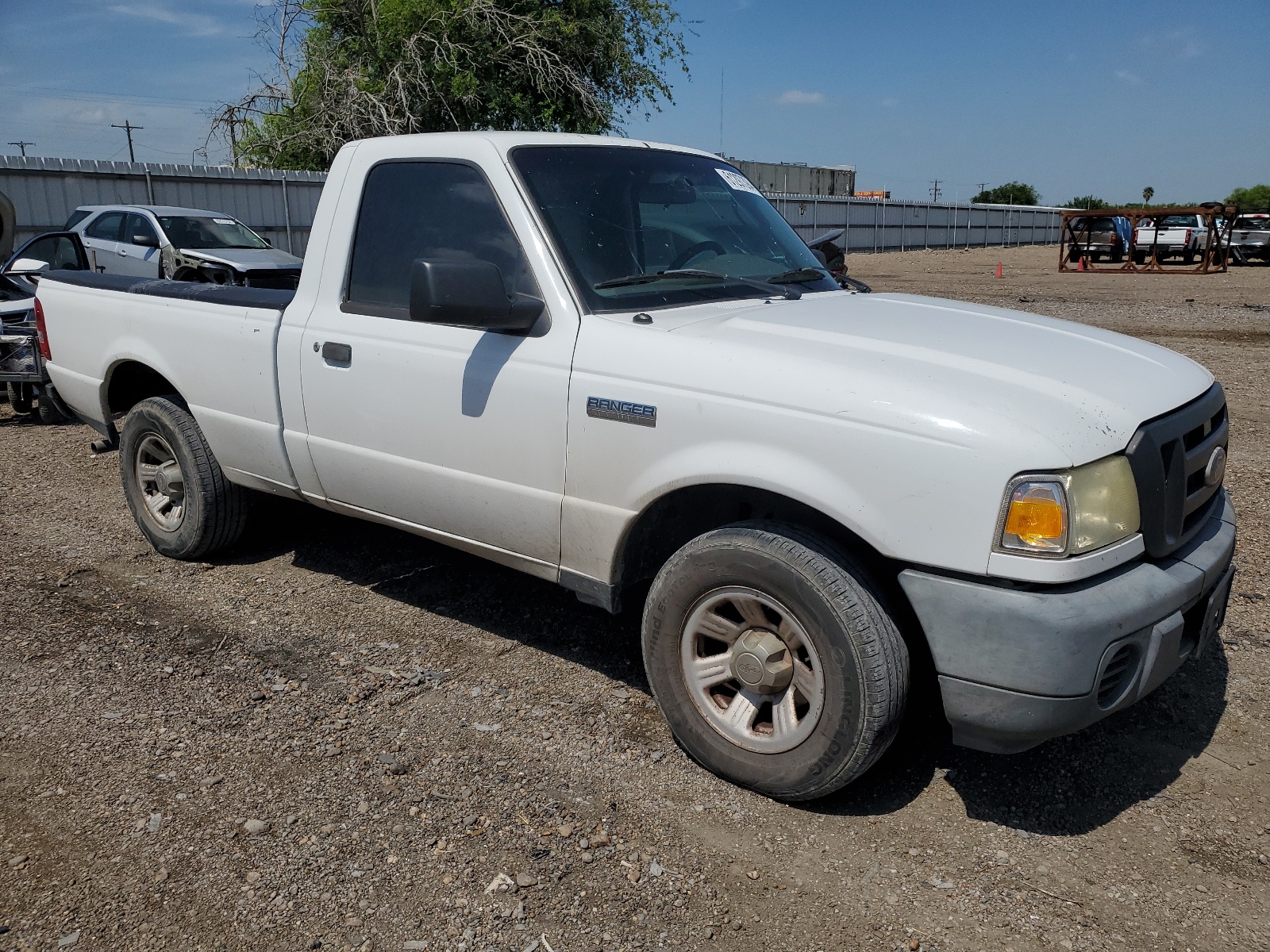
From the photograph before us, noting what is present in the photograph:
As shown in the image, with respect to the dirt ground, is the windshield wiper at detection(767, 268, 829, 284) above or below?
above

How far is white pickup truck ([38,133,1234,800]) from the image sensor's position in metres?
2.60

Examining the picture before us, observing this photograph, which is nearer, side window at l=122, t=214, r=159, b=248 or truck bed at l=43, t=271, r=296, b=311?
truck bed at l=43, t=271, r=296, b=311

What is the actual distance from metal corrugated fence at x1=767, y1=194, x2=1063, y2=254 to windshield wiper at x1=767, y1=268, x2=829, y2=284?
30771mm

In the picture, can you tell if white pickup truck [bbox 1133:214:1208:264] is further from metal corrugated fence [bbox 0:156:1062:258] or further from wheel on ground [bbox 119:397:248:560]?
wheel on ground [bbox 119:397:248:560]

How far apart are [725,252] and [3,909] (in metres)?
3.09

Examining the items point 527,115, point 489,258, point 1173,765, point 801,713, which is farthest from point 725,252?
point 527,115

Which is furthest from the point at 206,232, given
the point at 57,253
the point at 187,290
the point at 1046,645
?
the point at 1046,645

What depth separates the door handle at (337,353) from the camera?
391cm

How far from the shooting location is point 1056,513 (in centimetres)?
251

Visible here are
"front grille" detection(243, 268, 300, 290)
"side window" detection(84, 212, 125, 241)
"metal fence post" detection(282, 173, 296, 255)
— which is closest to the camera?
"front grille" detection(243, 268, 300, 290)

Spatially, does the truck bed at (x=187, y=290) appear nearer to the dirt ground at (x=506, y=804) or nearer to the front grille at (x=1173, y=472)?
the dirt ground at (x=506, y=804)

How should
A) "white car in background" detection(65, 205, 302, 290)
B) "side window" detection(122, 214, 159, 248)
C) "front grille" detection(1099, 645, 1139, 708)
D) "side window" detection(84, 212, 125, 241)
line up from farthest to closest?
1. "side window" detection(84, 212, 125, 241)
2. "side window" detection(122, 214, 159, 248)
3. "white car in background" detection(65, 205, 302, 290)
4. "front grille" detection(1099, 645, 1139, 708)

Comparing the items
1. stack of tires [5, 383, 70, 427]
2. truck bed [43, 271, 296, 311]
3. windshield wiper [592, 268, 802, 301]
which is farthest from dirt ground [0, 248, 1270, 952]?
stack of tires [5, 383, 70, 427]

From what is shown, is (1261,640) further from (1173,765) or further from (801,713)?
(801,713)
